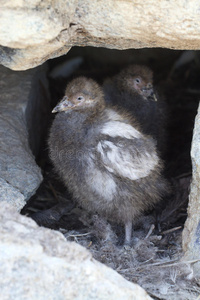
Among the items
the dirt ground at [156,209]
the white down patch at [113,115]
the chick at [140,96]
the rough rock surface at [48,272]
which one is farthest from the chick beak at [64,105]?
the rough rock surface at [48,272]

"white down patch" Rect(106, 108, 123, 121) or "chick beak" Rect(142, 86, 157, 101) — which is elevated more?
"white down patch" Rect(106, 108, 123, 121)

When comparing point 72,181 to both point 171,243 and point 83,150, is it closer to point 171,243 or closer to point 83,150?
point 83,150

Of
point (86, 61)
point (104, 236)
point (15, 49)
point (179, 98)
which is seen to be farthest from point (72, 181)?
point (86, 61)

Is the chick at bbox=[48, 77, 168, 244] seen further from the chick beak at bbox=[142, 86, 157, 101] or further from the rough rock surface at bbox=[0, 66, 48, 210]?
the chick beak at bbox=[142, 86, 157, 101]

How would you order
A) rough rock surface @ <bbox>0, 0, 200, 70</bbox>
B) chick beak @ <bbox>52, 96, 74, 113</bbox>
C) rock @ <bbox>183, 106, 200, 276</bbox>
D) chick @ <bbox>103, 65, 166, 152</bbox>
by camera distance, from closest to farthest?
rough rock surface @ <bbox>0, 0, 200, 70</bbox>
rock @ <bbox>183, 106, 200, 276</bbox>
chick beak @ <bbox>52, 96, 74, 113</bbox>
chick @ <bbox>103, 65, 166, 152</bbox>

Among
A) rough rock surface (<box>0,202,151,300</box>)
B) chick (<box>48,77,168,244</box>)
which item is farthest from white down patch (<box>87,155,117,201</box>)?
rough rock surface (<box>0,202,151,300</box>)
